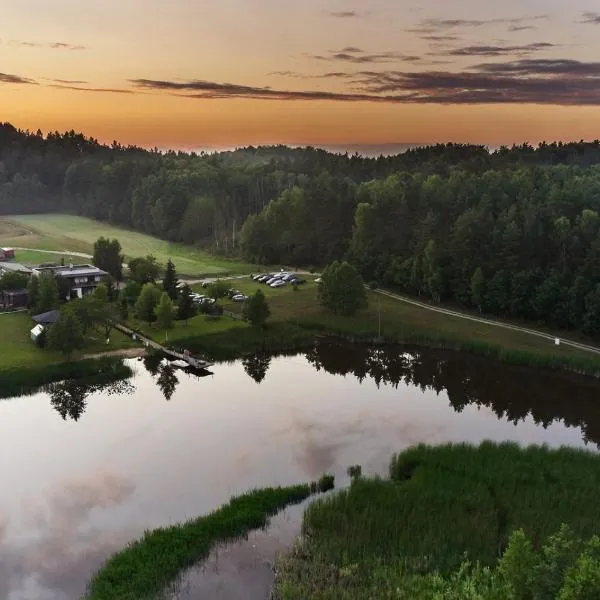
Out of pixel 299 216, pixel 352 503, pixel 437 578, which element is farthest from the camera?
pixel 299 216

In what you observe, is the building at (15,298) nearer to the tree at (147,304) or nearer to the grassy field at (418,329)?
the tree at (147,304)

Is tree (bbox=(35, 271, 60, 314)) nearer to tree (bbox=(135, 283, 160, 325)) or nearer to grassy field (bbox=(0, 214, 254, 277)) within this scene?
tree (bbox=(135, 283, 160, 325))

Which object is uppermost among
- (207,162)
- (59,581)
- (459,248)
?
(207,162)

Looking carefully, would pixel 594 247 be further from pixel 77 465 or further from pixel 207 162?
pixel 207 162

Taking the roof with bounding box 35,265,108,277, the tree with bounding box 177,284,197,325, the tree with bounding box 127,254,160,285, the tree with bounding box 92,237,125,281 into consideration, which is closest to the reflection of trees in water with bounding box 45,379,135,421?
the tree with bounding box 177,284,197,325

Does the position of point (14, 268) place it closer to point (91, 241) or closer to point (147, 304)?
point (147, 304)

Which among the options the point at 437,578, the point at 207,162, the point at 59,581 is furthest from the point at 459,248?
the point at 207,162
